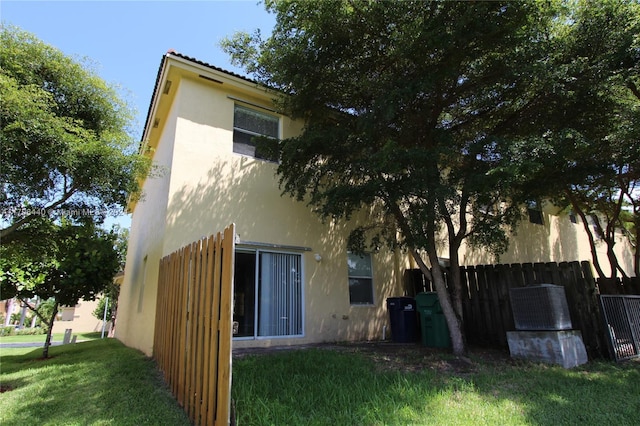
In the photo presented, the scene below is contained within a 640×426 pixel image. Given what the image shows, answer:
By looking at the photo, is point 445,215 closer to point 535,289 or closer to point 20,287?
point 535,289

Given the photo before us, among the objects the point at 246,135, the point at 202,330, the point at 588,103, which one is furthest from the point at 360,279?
the point at 202,330

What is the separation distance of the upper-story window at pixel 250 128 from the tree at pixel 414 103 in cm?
130

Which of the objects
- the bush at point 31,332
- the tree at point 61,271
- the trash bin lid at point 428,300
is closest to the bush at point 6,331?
the bush at point 31,332

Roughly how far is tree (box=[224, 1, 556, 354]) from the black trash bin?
6.35 feet

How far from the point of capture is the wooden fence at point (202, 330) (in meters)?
2.96

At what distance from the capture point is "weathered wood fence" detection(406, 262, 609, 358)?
6.54 meters

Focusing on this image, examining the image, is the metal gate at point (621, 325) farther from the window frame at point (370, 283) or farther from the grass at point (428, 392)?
the window frame at point (370, 283)

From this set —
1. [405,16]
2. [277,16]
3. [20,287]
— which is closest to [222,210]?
[277,16]

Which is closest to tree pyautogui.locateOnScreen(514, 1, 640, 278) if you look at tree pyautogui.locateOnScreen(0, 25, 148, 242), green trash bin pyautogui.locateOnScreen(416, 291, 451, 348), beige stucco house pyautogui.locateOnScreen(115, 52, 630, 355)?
green trash bin pyautogui.locateOnScreen(416, 291, 451, 348)

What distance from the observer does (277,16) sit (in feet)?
22.4

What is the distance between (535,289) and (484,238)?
4.13ft

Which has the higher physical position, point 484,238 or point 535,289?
point 484,238

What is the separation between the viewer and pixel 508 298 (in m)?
7.80

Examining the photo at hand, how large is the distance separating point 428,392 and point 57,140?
650cm
